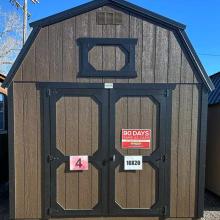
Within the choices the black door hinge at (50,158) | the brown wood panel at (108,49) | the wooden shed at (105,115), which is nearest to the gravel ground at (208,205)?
the wooden shed at (105,115)

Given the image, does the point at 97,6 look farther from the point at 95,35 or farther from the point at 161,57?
the point at 161,57

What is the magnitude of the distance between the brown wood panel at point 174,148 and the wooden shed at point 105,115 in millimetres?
17

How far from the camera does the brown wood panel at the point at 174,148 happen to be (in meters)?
5.24

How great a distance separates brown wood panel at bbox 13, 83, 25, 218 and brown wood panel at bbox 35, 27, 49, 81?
391mm

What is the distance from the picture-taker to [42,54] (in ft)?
16.7

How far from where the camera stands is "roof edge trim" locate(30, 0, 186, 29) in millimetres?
5039

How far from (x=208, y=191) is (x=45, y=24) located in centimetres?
515

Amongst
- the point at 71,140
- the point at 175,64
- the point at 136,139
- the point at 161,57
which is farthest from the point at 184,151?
the point at 71,140

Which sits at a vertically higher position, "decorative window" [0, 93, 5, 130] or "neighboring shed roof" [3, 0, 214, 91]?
"neighboring shed roof" [3, 0, 214, 91]

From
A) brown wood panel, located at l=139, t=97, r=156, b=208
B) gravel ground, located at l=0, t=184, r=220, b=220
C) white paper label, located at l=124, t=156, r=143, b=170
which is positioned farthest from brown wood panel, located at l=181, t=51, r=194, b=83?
gravel ground, located at l=0, t=184, r=220, b=220

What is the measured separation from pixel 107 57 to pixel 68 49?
0.67 metres

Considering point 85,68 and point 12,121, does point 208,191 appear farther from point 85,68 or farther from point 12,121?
point 12,121

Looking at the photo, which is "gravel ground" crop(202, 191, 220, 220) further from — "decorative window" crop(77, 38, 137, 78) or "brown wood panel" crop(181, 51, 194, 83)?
"decorative window" crop(77, 38, 137, 78)

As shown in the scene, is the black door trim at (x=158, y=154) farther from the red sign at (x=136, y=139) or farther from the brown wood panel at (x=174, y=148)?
the red sign at (x=136, y=139)
